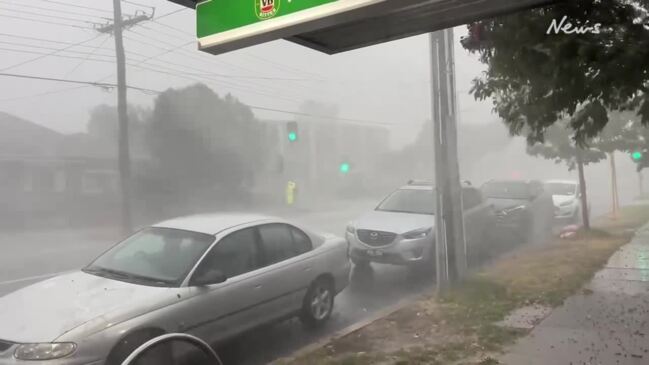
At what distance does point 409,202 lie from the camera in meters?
9.27

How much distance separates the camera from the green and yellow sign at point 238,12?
3.41m

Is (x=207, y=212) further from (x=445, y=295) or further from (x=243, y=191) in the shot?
(x=445, y=295)

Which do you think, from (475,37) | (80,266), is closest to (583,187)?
(475,37)

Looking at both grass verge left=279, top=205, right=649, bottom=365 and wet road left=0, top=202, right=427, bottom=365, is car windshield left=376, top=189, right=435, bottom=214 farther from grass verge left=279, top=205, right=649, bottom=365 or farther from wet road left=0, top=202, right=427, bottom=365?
wet road left=0, top=202, right=427, bottom=365

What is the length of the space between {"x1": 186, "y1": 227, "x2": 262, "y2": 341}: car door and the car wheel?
0.84 metres

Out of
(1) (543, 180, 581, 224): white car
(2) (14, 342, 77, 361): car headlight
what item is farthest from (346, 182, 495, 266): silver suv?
(2) (14, 342, 77, 361): car headlight

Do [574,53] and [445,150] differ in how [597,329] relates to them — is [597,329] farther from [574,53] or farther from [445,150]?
Answer: [445,150]

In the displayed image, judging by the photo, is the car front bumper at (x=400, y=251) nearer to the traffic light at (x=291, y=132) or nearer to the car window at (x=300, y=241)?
the traffic light at (x=291, y=132)

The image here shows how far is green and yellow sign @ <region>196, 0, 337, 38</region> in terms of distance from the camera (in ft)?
11.2

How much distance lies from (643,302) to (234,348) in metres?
4.68

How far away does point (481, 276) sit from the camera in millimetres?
8102

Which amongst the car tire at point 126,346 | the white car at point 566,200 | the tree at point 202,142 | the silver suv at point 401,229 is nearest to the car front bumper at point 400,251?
the silver suv at point 401,229

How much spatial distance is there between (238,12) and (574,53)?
252 cm

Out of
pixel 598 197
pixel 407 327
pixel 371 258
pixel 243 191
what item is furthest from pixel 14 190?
pixel 598 197
